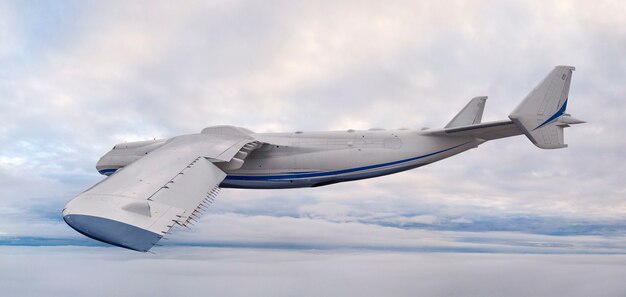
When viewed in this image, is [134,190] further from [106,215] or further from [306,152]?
[306,152]

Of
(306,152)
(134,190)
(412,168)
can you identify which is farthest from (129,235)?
(412,168)

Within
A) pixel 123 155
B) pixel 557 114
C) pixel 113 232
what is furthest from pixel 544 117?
pixel 123 155

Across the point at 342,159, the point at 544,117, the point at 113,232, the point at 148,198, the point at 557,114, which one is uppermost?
the point at 557,114

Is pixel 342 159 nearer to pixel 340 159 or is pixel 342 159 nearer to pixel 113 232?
pixel 340 159

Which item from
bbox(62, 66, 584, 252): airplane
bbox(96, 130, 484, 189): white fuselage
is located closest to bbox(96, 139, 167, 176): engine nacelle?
bbox(62, 66, 584, 252): airplane

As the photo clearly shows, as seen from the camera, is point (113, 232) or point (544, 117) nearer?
point (113, 232)

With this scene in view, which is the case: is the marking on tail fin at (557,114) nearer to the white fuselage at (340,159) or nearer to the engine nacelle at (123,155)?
the white fuselage at (340,159)
